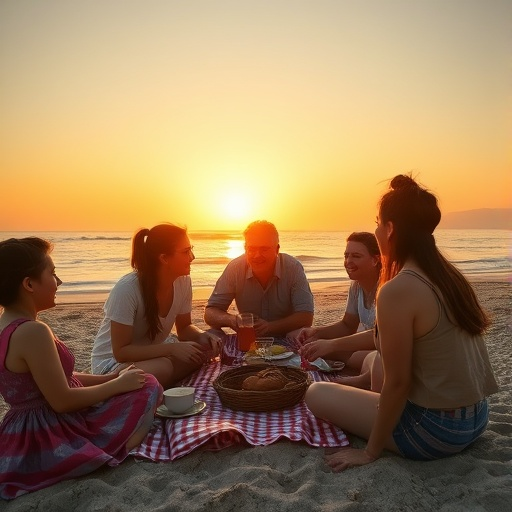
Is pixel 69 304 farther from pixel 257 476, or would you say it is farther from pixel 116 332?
pixel 257 476

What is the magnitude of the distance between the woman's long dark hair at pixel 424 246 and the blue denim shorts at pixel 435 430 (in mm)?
499

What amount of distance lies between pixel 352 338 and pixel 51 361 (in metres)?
2.50

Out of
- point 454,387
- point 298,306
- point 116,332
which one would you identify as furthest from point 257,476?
point 298,306

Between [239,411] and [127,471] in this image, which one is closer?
[127,471]

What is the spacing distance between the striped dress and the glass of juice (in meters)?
1.73

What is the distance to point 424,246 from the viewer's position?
267 centimetres

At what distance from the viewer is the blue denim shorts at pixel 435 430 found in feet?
9.24

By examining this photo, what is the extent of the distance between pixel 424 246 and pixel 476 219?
80.8 m

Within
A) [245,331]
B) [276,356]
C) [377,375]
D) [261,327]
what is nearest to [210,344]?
[245,331]

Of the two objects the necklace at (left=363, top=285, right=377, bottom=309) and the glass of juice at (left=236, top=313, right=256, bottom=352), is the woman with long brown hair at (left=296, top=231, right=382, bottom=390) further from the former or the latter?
the glass of juice at (left=236, top=313, right=256, bottom=352)

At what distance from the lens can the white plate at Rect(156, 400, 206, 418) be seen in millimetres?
3428

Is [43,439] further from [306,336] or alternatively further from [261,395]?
[306,336]

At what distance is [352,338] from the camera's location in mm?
4320

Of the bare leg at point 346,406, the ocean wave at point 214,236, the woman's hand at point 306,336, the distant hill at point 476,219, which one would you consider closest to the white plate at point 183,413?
the bare leg at point 346,406
